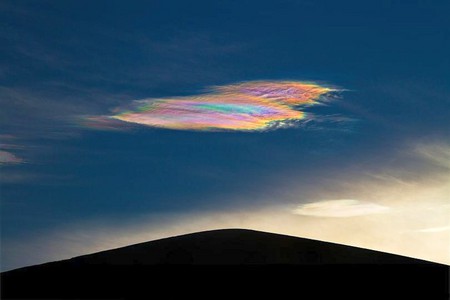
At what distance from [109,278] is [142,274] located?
0.42 metres

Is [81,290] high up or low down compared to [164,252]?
down

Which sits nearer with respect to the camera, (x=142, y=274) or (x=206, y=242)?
(x=142, y=274)

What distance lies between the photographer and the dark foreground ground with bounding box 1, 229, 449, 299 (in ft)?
22.3

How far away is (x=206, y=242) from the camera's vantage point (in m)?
7.47

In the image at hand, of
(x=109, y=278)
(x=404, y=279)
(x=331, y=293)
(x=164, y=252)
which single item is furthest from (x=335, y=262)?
(x=109, y=278)

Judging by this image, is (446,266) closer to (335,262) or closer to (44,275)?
(335,262)

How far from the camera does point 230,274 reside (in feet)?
22.7

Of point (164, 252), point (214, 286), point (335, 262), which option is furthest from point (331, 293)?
point (164, 252)

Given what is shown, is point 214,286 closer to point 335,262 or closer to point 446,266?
point 335,262

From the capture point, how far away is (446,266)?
7.10 m

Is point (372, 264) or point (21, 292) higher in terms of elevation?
point (372, 264)

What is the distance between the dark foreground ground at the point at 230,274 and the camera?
22.3 feet

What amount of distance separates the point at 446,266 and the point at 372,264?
97 centimetres

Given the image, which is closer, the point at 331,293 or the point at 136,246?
the point at 331,293
